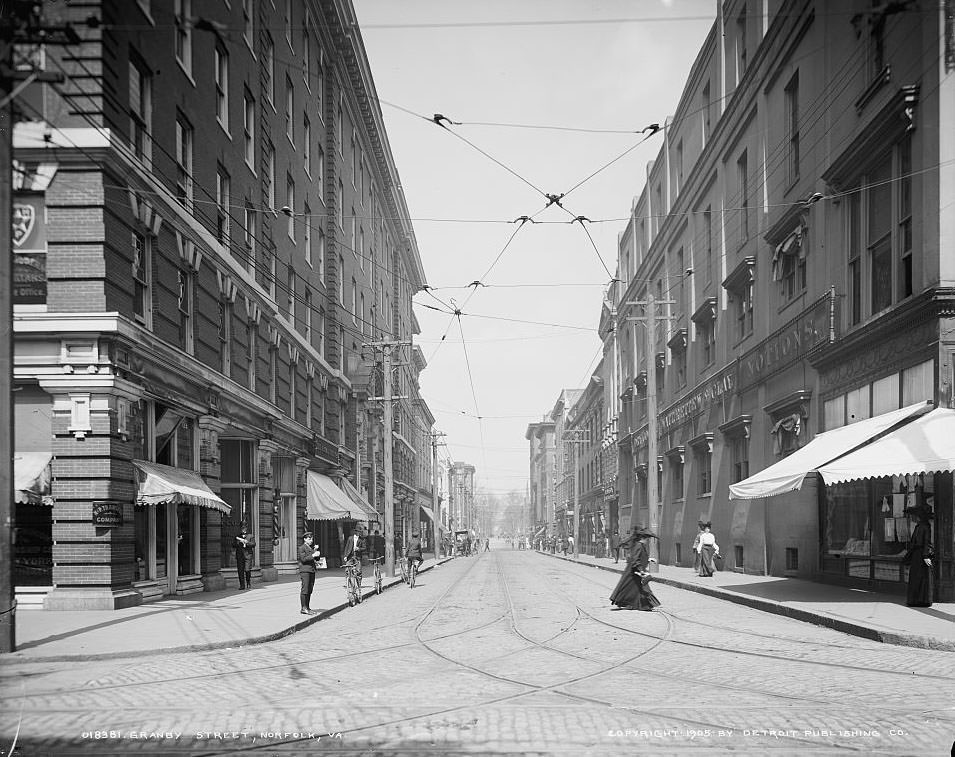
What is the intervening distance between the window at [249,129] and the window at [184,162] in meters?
5.08

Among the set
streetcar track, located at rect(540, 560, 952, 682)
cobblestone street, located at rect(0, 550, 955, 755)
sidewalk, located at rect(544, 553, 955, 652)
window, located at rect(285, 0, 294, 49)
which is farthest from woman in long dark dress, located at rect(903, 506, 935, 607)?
window, located at rect(285, 0, 294, 49)

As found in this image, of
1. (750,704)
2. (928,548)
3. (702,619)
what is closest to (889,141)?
(928,548)

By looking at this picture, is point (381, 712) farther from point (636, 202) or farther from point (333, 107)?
point (636, 202)

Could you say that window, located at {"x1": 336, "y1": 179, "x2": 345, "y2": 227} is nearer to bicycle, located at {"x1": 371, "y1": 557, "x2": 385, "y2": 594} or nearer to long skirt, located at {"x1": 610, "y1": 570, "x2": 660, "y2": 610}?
bicycle, located at {"x1": 371, "y1": 557, "x2": 385, "y2": 594}

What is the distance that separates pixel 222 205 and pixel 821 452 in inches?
641

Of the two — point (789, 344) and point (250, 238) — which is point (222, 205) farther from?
point (789, 344)

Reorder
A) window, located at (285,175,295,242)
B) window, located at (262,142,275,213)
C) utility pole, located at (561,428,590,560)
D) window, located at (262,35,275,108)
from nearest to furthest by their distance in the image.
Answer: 1. window, located at (262,142,275,213)
2. window, located at (262,35,275,108)
3. window, located at (285,175,295,242)
4. utility pole, located at (561,428,590,560)

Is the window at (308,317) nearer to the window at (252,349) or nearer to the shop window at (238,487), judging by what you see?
the window at (252,349)

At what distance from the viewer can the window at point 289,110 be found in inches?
1286

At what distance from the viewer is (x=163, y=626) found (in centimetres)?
1516

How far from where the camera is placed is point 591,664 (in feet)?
36.6

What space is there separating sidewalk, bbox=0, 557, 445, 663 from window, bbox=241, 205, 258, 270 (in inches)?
389

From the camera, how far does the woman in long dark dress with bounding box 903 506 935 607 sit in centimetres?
1562

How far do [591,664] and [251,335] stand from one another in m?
18.9
